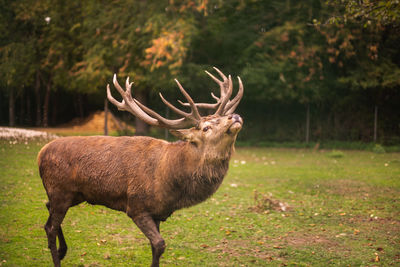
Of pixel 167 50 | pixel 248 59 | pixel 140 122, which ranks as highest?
pixel 167 50

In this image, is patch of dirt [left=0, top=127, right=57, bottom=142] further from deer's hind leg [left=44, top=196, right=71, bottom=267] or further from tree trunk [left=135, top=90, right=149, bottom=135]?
tree trunk [left=135, top=90, right=149, bottom=135]

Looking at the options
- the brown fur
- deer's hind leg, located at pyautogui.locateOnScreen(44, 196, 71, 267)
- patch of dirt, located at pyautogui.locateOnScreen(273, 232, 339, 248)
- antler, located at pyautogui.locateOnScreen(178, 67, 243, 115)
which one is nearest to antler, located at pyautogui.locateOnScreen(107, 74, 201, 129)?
the brown fur

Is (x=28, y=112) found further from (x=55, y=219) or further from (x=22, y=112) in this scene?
(x=55, y=219)

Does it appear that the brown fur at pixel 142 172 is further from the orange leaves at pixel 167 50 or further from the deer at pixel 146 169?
the orange leaves at pixel 167 50

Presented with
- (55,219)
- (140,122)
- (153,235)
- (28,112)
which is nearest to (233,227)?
(153,235)

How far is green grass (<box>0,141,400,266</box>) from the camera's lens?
5.10 metres

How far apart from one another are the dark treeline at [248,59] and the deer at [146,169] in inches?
362

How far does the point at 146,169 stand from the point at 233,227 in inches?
109

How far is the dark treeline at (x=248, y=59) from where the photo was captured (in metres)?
15.0

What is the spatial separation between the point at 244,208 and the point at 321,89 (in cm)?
1166

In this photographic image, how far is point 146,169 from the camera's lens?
426 centimetres

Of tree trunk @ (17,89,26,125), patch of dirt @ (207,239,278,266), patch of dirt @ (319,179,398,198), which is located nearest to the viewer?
patch of dirt @ (207,239,278,266)

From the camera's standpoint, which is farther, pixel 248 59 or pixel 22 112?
pixel 248 59

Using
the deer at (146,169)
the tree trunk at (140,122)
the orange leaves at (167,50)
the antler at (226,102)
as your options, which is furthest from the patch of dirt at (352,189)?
the tree trunk at (140,122)
